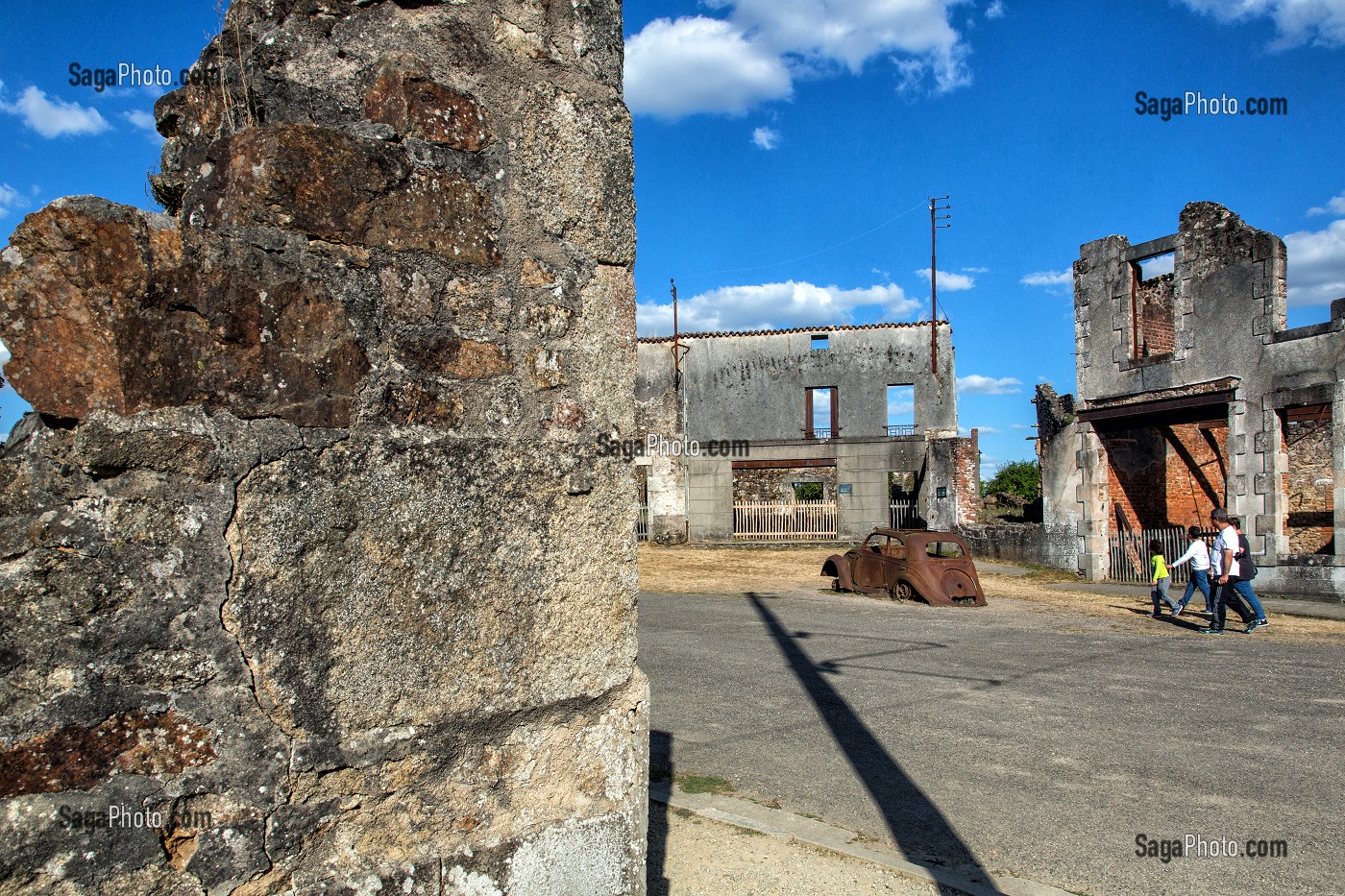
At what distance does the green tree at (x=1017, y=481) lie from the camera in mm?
34906

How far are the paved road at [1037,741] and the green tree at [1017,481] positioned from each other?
25092 millimetres

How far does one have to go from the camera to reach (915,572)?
13961 millimetres

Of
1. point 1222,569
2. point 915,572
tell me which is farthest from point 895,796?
point 915,572

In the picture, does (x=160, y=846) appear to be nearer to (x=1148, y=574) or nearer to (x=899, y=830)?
(x=899, y=830)

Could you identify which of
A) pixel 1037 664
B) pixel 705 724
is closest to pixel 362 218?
pixel 705 724

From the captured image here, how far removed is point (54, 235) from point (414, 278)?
660mm

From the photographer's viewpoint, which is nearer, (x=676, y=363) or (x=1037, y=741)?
(x=1037, y=741)

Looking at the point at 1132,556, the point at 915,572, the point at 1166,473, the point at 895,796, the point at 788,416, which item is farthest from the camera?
the point at 788,416

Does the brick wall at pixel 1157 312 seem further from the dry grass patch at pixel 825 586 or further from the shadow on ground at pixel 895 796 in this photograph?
the shadow on ground at pixel 895 796

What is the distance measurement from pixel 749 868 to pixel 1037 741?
311 cm

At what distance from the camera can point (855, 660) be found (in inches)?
357

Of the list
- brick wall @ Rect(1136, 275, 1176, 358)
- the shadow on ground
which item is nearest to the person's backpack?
the shadow on ground

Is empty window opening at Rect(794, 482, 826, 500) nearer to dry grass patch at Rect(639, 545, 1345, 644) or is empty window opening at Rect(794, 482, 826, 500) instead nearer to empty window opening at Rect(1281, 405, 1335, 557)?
dry grass patch at Rect(639, 545, 1345, 644)

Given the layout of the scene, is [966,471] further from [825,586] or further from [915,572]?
[915,572]
